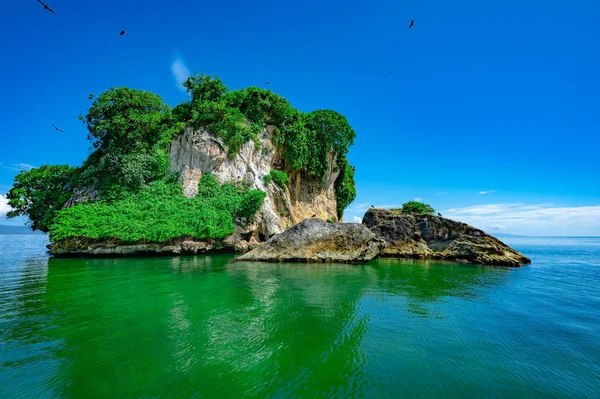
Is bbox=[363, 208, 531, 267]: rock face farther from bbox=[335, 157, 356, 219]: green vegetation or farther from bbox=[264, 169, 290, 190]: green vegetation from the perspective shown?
bbox=[335, 157, 356, 219]: green vegetation

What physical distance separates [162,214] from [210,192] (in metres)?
5.07

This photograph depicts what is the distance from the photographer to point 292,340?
20.9ft

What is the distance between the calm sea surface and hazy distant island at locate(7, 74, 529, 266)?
998cm

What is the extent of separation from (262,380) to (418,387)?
8.40 feet

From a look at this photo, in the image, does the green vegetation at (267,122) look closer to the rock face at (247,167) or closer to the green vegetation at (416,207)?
the rock face at (247,167)

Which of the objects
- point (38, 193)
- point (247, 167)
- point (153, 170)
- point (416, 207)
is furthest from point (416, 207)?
point (38, 193)

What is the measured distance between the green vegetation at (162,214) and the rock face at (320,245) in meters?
6.31

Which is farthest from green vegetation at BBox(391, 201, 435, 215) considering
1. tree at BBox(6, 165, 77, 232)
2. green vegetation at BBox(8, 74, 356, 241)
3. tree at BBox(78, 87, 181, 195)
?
tree at BBox(6, 165, 77, 232)

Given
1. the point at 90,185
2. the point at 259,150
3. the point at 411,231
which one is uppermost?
the point at 259,150

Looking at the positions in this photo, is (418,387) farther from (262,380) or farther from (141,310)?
(141,310)

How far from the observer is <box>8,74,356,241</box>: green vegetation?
23156 mm

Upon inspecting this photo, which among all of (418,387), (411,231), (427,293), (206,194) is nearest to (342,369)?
(418,387)

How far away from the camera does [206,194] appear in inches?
1093

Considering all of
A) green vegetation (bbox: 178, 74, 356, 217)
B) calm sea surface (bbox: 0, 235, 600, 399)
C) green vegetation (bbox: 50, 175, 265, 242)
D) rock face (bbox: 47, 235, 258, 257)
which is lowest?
calm sea surface (bbox: 0, 235, 600, 399)
